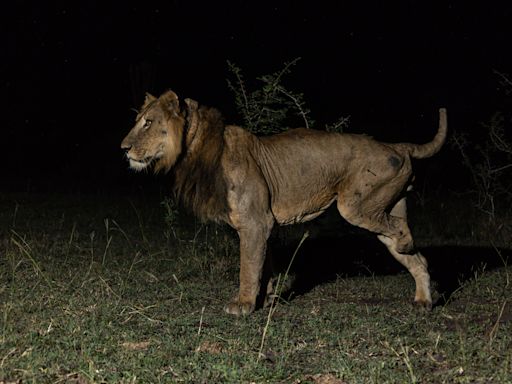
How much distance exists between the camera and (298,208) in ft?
18.6

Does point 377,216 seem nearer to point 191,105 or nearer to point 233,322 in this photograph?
point 233,322

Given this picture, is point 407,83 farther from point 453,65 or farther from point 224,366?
point 224,366

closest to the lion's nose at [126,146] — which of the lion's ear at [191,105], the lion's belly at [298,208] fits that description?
the lion's ear at [191,105]

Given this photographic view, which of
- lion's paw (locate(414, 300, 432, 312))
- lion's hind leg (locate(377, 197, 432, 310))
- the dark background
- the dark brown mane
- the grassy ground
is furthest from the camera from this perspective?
the dark background

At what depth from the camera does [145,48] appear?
57.3ft

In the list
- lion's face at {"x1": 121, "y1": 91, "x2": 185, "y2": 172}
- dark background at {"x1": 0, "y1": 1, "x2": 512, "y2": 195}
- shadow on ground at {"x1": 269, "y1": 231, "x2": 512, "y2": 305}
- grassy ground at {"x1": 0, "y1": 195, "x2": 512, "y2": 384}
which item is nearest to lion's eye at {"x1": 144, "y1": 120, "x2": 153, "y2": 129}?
lion's face at {"x1": 121, "y1": 91, "x2": 185, "y2": 172}

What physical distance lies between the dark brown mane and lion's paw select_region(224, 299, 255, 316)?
561 millimetres

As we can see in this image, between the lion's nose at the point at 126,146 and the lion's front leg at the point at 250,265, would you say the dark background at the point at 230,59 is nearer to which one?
the lion's nose at the point at 126,146

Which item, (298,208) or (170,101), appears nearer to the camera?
(170,101)

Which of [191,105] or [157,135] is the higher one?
[191,105]

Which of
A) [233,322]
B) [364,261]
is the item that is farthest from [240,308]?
[364,261]

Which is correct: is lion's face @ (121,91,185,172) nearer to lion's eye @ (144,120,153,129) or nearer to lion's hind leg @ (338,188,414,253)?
lion's eye @ (144,120,153,129)

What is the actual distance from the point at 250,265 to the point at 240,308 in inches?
10.9

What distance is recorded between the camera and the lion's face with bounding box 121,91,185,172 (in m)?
5.24
